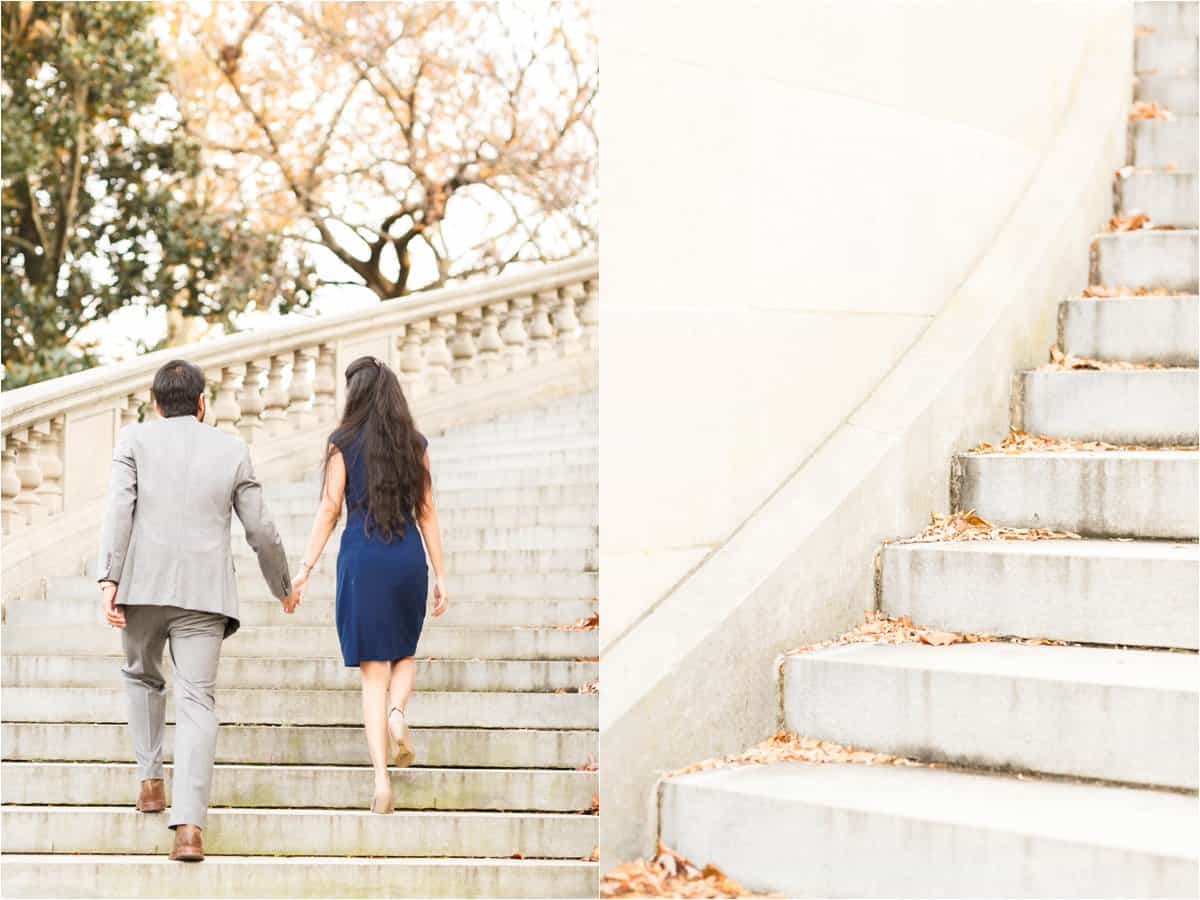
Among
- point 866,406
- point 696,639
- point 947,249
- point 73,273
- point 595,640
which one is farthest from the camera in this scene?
point 73,273

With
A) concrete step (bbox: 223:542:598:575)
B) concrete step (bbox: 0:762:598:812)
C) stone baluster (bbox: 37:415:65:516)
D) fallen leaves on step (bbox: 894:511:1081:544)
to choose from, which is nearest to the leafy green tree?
stone baluster (bbox: 37:415:65:516)

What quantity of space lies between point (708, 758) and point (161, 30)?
58.8 feet

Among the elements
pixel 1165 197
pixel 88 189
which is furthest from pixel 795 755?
pixel 88 189

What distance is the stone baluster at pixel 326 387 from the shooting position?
36.5ft

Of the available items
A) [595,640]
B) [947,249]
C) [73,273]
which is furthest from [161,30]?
[947,249]

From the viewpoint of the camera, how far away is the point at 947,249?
214 inches

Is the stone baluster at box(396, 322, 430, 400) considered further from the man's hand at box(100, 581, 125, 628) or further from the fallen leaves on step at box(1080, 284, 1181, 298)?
the fallen leaves on step at box(1080, 284, 1181, 298)

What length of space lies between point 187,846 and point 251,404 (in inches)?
222

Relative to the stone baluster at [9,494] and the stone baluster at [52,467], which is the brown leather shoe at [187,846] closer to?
the stone baluster at [9,494]

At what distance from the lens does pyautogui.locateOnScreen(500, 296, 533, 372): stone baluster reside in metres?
12.8

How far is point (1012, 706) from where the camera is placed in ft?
13.0

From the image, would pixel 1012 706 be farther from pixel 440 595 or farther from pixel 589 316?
pixel 589 316

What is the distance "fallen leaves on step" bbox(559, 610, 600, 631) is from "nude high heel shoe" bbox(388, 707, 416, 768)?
1426mm

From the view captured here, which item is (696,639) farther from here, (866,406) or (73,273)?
(73,273)
